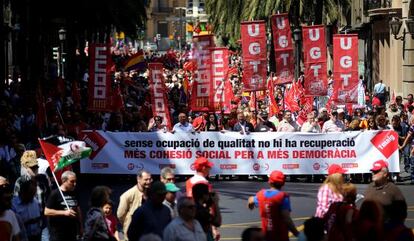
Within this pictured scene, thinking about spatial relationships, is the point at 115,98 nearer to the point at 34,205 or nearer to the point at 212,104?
the point at 212,104

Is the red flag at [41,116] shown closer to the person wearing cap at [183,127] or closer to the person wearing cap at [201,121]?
the person wearing cap at [201,121]

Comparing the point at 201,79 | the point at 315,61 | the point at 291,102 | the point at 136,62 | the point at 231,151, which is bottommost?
the point at 231,151

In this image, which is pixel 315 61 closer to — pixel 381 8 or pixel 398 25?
pixel 398 25

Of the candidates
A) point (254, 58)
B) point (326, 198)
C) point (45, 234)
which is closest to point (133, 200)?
point (45, 234)

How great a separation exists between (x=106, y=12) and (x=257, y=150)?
24170mm

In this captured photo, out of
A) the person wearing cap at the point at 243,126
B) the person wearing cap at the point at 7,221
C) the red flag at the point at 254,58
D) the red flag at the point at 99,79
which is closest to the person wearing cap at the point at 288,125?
the person wearing cap at the point at 243,126

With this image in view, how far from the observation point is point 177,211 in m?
12.9

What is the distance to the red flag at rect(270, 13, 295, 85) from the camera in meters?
28.9

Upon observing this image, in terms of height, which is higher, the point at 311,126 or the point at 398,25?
the point at 398,25

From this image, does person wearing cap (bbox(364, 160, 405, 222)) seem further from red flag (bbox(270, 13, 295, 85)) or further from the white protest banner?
red flag (bbox(270, 13, 295, 85))

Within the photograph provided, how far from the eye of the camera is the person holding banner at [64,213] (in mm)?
14148

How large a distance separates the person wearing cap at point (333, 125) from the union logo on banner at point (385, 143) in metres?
0.93

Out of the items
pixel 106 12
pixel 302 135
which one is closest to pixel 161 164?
pixel 302 135

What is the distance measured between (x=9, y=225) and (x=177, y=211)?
1.67 meters
